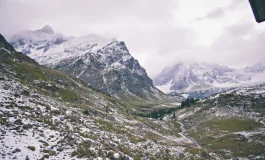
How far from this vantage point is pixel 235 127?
10550 centimetres

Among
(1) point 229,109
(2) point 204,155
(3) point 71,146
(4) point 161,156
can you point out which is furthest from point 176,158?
(1) point 229,109

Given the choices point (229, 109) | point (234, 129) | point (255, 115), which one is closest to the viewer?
point (234, 129)

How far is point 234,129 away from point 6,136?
4497 inches

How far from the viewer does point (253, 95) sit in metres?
152

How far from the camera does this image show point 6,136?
64.7 feet

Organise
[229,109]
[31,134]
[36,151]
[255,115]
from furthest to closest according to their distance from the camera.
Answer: [229,109], [255,115], [31,134], [36,151]

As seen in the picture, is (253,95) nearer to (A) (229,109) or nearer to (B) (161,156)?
(A) (229,109)

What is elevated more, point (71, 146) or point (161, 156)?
point (71, 146)

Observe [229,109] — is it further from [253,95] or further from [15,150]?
[15,150]

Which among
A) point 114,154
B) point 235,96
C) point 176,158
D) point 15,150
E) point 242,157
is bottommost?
point 242,157

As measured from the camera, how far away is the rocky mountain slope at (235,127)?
210ft

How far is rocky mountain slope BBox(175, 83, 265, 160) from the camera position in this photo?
6406 cm

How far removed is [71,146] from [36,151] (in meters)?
4.43

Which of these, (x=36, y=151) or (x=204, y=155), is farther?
(x=204, y=155)
